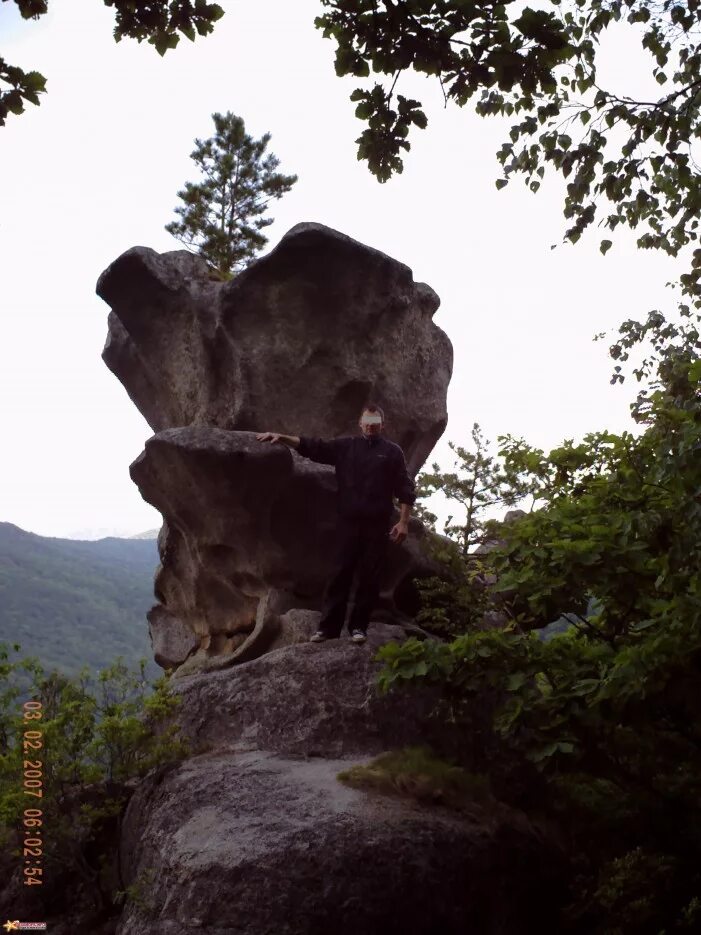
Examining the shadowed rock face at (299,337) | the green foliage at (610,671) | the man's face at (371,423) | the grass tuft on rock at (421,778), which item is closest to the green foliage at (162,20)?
the green foliage at (610,671)

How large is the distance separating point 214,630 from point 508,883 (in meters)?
6.47

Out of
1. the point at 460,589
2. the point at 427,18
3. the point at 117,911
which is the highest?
the point at 427,18

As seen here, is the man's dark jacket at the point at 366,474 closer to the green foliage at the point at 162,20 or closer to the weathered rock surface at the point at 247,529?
the weathered rock surface at the point at 247,529

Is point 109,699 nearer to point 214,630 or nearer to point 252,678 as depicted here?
point 252,678

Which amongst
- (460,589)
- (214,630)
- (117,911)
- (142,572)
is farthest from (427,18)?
(142,572)

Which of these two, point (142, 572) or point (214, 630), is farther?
point (142, 572)

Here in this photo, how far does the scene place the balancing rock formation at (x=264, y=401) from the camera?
38.0ft

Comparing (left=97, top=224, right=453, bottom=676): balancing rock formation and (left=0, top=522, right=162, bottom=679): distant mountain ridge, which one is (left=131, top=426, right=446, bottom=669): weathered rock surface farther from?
(left=0, top=522, right=162, bottom=679): distant mountain ridge

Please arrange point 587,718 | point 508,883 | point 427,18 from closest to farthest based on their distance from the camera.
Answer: point 427,18
point 587,718
point 508,883

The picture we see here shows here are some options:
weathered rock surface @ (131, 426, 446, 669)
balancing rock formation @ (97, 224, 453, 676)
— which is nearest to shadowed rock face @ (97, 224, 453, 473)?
balancing rock formation @ (97, 224, 453, 676)

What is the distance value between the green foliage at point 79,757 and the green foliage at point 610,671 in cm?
244

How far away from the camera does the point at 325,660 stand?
923 centimetres
